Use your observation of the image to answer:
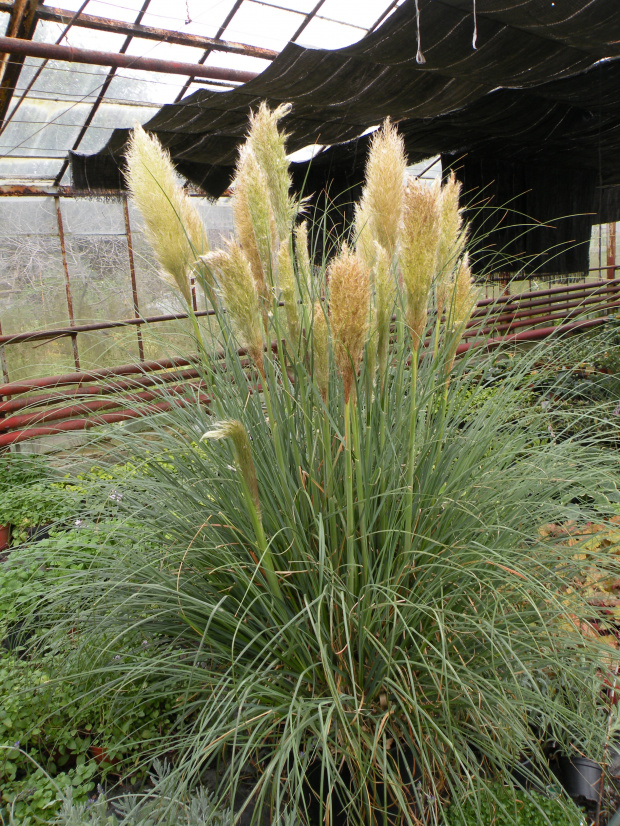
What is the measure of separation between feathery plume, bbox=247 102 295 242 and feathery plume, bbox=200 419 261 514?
47cm

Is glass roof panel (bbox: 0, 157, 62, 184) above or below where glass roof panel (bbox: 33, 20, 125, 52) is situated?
below

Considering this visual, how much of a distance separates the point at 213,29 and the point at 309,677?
20.8 ft

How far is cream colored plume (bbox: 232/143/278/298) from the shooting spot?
1053 millimetres

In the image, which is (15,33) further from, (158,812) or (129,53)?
(158,812)

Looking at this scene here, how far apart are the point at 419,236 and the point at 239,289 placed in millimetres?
341

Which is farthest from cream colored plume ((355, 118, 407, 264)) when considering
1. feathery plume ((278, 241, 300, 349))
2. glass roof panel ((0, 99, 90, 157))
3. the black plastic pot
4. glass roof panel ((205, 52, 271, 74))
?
glass roof panel ((0, 99, 90, 157))

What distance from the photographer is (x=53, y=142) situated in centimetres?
675

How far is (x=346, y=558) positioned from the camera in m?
1.28

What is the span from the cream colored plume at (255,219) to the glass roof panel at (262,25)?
5.62 m

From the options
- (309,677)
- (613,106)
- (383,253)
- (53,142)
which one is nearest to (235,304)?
(383,253)

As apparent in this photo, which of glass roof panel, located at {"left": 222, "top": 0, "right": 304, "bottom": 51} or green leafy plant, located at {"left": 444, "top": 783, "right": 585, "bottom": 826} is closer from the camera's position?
green leafy plant, located at {"left": 444, "top": 783, "right": 585, "bottom": 826}

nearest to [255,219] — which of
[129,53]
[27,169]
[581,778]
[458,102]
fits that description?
[581,778]

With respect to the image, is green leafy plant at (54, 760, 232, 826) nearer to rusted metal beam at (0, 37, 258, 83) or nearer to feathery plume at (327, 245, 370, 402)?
feathery plume at (327, 245, 370, 402)

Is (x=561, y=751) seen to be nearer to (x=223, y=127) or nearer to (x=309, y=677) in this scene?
(x=309, y=677)
